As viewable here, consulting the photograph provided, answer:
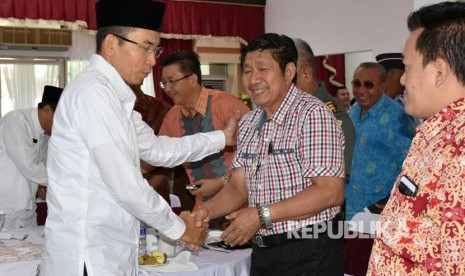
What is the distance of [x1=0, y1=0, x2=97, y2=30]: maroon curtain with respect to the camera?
7242mm

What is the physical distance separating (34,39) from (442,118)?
6.88m

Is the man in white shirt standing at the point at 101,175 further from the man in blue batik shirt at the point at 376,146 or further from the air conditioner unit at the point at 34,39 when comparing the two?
the air conditioner unit at the point at 34,39

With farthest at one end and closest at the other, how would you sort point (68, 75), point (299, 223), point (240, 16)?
point (240, 16) → point (68, 75) → point (299, 223)

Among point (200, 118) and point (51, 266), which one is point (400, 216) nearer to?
point (51, 266)

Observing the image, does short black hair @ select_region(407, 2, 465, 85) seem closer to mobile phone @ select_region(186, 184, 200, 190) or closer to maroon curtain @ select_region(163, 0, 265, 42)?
mobile phone @ select_region(186, 184, 200, 190)

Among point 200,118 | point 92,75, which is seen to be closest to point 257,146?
point 92,75

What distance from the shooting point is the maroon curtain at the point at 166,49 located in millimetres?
8438

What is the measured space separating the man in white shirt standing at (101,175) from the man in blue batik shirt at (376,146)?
183cm

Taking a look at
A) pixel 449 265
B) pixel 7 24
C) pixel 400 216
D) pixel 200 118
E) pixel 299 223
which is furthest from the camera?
pixel 7 24

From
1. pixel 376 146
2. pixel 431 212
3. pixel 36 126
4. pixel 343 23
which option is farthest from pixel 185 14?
pixel 431 212

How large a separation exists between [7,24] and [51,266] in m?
5.83

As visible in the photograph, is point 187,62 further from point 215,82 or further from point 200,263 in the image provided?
point 215,82

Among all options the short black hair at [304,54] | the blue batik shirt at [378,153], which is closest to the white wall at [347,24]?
the blue batik shirt at [378,153]

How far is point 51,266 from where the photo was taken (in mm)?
2104
